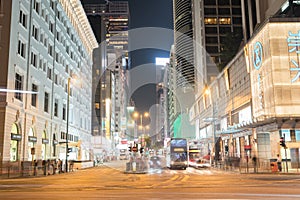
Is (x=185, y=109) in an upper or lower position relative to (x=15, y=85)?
upper

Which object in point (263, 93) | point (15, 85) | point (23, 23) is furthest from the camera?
point (263, 93)

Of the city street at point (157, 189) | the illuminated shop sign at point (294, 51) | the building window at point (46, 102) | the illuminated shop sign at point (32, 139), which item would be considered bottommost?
the city street at point (157, 189)

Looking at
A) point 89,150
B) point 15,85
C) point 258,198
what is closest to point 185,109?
point 89,150

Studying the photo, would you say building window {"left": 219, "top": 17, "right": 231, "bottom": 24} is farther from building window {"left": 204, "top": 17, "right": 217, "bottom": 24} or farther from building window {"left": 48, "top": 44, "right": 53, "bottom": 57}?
building window {"left": 48, "top": 44, "right": 53, "bottom": 57}

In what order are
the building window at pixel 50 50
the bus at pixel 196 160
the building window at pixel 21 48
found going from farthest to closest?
1. the building window at pixel 50 50
2. the bus at pixel 196 160
3. the building window at pixel 21 48

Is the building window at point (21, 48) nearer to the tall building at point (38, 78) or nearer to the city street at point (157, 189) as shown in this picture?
the tall building at point (38, 78)

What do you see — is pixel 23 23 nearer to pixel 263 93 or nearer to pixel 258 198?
pixel 263 93

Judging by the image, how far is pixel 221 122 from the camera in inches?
2847

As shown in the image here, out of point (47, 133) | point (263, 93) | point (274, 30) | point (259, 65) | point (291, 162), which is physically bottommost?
point (291, 162)

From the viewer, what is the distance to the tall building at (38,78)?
119 ft

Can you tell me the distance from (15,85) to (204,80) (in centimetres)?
7597

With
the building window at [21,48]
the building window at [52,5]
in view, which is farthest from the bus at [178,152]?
the building window at [52,5]

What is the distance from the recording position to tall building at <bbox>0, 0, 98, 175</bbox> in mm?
36406

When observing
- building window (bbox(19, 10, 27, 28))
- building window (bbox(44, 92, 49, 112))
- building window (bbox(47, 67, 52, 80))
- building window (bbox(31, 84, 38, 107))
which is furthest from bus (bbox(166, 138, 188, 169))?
building window (bbox(19, 10, 27, 28))
